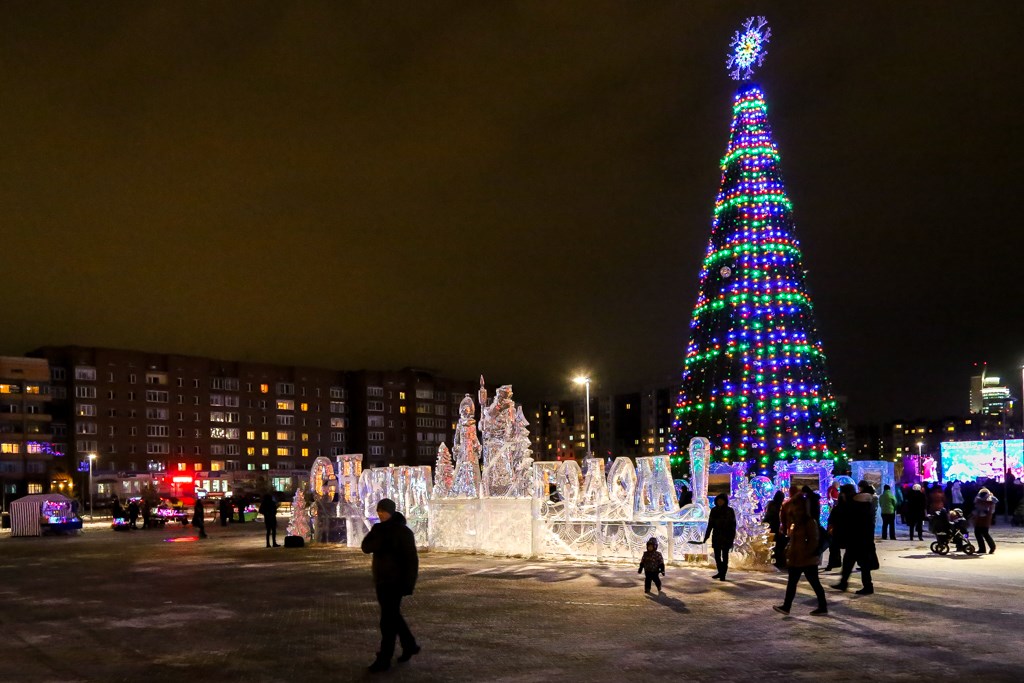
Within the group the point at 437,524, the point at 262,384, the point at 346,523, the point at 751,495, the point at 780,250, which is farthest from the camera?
the point at 262,384

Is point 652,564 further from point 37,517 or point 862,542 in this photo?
point 37,517

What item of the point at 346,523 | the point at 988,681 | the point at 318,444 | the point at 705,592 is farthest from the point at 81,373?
the point at 988,681

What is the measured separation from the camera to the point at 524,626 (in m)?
11.6

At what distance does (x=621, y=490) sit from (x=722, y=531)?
3790 millimetres

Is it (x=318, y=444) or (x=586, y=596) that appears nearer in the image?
(x=586, y=596)

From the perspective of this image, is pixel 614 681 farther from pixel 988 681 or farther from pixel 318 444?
pixel 318 444

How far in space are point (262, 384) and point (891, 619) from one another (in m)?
110

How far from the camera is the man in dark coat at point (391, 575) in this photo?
30.1 feet

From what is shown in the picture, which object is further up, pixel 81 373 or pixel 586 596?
pixel 81 373

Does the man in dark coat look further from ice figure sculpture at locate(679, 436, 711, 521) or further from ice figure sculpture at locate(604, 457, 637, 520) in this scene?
ice figure sculpture at locate(604, 457, 637, 520)

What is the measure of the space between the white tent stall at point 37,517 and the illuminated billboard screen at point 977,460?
37.7 metres

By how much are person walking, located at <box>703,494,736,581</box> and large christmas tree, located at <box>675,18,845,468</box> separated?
60.2 feet

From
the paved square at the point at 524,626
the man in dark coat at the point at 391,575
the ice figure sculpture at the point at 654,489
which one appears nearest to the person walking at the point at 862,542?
the paved square at the point at 524,626

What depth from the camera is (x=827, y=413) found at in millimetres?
34156
